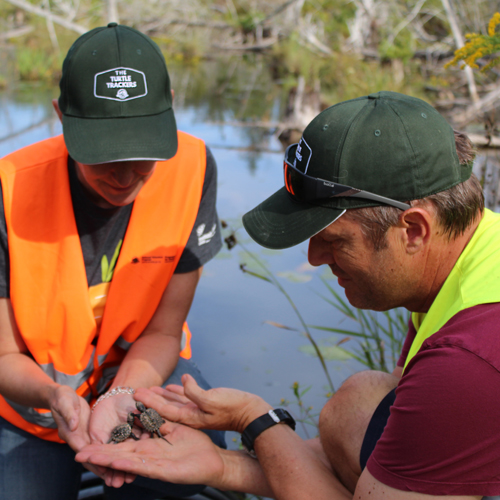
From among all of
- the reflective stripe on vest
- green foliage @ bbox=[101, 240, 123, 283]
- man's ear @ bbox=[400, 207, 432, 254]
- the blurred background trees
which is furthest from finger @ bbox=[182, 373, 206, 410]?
the blurred background trees

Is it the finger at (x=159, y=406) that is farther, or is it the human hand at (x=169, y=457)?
the finger at (x=159, y=406)

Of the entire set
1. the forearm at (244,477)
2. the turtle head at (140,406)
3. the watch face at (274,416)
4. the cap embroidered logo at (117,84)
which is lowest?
the forearm at (244,477)

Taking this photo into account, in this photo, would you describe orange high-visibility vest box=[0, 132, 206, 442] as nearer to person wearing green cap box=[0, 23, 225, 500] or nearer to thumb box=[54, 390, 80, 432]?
person wearing green cap box=[0, 23, 225, 500]

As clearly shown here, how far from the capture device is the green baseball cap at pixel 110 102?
1.79 meters

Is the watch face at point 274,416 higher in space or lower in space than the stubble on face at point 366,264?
lower

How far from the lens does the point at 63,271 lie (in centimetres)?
199

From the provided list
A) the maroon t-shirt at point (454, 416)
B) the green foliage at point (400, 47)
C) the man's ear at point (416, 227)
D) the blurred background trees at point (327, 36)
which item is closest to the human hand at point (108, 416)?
the maroon t-shirt at point (454, 416)

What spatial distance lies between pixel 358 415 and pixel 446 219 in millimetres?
828

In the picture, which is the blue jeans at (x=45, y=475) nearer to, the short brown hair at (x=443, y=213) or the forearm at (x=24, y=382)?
the forearm at (x=24, y=382)

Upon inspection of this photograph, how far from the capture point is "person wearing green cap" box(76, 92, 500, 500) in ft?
3.74

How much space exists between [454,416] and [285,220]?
0.68 m

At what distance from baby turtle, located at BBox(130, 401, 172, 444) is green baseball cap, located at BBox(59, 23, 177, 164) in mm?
880

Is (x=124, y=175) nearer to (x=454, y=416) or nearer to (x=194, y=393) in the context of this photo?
(x=194, y=393)

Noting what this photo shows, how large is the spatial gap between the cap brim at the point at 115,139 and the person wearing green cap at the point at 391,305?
0.49m
